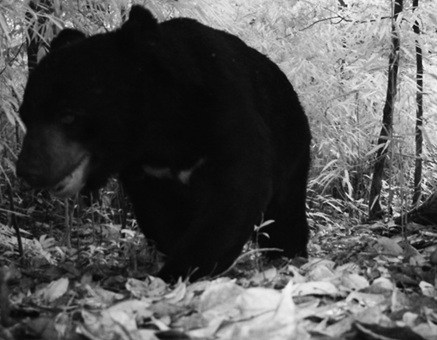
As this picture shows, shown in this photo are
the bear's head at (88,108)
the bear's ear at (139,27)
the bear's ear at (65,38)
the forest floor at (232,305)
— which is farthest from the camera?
the bear's ear at (65,38)

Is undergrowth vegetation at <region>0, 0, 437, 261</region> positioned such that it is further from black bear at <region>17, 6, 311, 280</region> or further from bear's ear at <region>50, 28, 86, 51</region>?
black bear at <region>17, 6, 311, 280</region>

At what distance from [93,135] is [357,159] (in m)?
4.63

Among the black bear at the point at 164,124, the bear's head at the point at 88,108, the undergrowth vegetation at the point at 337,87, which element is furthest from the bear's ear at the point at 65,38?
the undergrowth vegetation at the point at 337,87

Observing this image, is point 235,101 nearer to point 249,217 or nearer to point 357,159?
point 249,217

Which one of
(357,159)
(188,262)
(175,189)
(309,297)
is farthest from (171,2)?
(357,159)

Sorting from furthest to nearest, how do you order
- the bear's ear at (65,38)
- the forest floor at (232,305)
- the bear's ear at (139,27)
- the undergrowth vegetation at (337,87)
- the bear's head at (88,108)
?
1. the undergrowth vegetation at (337,87)
2. the bear's ear at (65,38)
3. the bear's ear at (139,27)
4. the bear's head at (88,108)
5. the forest floor at (232,305)

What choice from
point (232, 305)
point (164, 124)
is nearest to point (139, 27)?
point (164, 124)

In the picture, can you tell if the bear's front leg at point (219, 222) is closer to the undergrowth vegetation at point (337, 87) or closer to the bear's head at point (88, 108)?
the bear's head at point (88, 108)

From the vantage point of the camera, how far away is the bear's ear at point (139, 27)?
93.8 inches

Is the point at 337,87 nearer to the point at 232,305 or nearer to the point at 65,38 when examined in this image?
the point at 65,38

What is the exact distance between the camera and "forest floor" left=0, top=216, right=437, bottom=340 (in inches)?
56.1

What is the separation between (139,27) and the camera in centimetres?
240

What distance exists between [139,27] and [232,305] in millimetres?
1210

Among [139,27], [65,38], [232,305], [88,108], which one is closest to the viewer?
[232,305]
